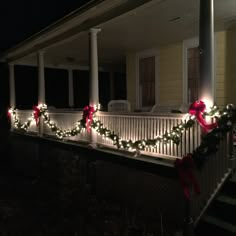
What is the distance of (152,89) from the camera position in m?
8.89

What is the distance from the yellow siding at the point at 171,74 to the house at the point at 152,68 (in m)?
0.03

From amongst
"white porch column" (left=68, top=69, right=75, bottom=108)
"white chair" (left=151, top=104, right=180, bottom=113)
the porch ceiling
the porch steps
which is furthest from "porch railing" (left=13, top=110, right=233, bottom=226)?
"white porch column" (left=68, top=69, right=75, bottom=108)

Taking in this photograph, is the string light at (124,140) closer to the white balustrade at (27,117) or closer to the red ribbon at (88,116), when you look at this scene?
the red ribbon at (88,116)

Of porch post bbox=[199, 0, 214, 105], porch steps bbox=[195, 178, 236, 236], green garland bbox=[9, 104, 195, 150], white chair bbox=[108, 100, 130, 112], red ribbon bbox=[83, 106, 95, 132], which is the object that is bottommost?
porch steps bbox=[195, 178, 236, 236]

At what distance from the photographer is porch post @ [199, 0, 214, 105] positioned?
13.4 ft

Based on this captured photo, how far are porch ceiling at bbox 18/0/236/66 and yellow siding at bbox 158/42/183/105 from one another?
33cm

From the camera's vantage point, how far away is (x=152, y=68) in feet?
29.1

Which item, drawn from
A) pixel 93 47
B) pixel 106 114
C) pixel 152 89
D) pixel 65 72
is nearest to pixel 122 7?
pixel 93 47

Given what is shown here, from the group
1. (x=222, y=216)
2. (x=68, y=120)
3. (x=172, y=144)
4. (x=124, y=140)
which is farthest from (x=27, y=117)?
(x=222, y=216)

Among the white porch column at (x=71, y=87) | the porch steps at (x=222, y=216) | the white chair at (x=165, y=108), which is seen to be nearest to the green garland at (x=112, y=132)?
Answer: the porch steps at (x=222, y=216)

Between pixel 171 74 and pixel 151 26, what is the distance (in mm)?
2106

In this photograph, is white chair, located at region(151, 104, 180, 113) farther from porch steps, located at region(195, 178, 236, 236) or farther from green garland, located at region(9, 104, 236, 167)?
porch steps, located at region(195, 178, 236, 236)

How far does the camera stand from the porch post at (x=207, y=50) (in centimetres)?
410

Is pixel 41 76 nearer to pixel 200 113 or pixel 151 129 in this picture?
pixel 151 129
